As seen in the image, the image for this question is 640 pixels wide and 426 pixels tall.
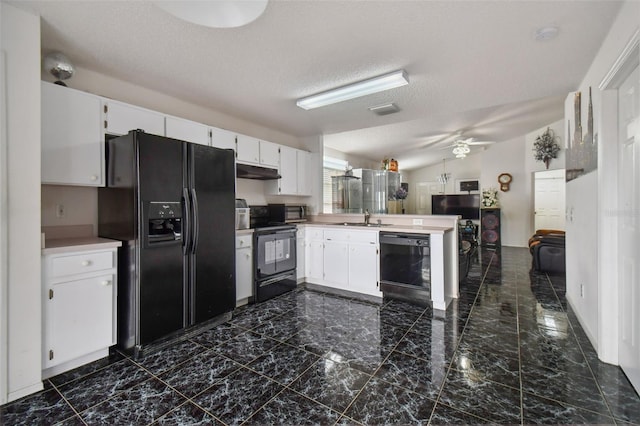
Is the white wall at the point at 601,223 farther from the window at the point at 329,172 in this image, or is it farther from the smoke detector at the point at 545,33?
the window at the point at 329,172

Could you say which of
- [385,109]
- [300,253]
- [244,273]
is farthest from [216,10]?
[300,253]

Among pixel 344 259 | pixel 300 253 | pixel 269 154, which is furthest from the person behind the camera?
pixel 300 253

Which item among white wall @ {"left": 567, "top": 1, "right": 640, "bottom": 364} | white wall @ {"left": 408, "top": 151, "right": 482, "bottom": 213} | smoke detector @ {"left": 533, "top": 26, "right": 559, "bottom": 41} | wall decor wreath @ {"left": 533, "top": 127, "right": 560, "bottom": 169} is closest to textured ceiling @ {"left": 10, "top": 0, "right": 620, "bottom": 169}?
smoke detector @ {"left": 533, "top": 26, "right": 559, "bottom": 41}

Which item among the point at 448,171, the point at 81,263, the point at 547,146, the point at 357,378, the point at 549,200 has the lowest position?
the point at 357,378

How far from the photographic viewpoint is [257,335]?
105 inches

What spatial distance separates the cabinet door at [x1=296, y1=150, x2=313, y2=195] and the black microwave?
28 cm

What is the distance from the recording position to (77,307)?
82.0 inches

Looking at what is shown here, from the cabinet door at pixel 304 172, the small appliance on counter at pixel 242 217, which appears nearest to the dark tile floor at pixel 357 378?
the small appliance on counter at pixel 242 217

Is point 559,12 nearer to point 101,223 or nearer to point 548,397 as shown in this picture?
point 548,397

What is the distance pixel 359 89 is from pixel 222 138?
1.74 meters

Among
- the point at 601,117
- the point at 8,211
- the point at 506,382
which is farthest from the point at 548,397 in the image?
the point at 8,211

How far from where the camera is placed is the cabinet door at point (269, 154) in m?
3.98

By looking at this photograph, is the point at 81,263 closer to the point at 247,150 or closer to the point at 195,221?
the point at 195,221

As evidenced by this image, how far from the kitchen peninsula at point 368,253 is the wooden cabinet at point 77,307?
2.56 m
